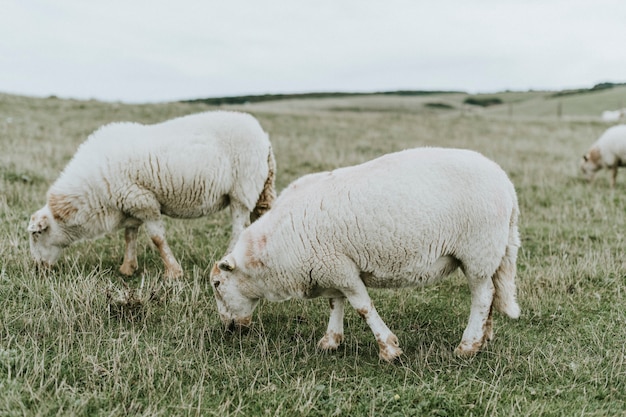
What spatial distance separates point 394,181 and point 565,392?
2012mm

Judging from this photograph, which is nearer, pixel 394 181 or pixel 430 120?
pixel 394 181

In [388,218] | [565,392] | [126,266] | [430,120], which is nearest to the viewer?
[565,392]

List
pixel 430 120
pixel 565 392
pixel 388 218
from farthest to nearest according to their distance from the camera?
pixel 430 120, pixel 388 218, pixel 565 392

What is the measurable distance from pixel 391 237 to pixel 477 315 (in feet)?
3.60

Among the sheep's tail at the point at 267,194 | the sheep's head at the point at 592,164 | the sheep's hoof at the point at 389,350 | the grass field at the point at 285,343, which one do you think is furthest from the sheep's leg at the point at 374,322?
the sheep's head at the point at 592,164

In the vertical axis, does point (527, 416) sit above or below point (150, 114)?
below

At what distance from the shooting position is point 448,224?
14.5ft

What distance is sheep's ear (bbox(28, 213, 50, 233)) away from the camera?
637cm

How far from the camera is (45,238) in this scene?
255 inches

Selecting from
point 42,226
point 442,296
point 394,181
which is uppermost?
point 394,181

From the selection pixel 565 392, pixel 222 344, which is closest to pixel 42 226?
pixel 222 344

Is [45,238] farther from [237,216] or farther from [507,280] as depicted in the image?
[507,280]

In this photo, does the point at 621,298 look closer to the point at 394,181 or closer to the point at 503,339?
the point at 503,339

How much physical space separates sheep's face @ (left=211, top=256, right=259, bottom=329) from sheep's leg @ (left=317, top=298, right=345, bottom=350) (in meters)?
0.71
